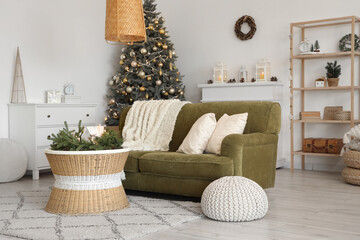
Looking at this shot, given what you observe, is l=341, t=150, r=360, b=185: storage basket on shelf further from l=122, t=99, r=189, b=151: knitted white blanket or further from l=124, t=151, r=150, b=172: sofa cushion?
l=124, t=151, r=150, b=172: sofa cushion

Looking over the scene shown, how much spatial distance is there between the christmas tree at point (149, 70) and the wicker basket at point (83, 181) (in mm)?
3276

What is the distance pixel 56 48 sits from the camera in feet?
22.7

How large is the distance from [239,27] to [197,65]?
35.9 inches

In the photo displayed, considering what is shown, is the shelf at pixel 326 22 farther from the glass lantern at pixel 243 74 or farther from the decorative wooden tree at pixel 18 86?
the decorative wooden tree at pixel 18 86

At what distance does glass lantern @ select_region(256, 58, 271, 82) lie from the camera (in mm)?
6871

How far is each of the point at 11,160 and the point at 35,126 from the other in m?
0.48

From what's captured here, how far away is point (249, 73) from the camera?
23.5 feet

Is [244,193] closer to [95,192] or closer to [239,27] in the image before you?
[95,192]

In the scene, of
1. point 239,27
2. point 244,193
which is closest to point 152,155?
point 244,193

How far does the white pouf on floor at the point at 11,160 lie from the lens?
578 cm

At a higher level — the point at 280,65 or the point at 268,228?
the point at 280,65

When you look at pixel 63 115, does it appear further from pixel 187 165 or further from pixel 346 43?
pixel 346 43

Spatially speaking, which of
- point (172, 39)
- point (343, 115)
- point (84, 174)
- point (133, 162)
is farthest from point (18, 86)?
point (343, 115)

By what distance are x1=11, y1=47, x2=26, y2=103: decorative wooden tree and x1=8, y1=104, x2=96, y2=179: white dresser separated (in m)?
0.12
